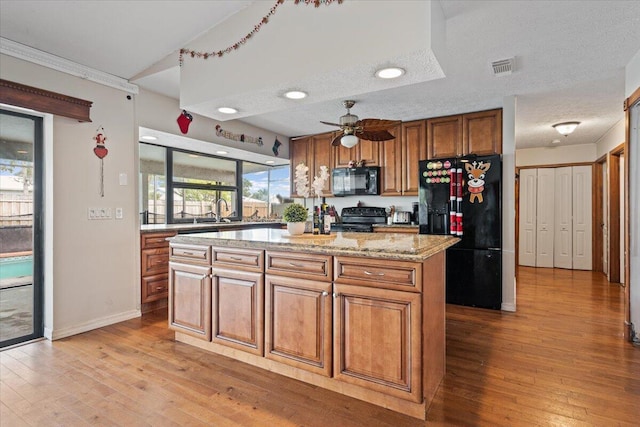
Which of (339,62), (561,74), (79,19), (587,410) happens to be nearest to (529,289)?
(561,74)

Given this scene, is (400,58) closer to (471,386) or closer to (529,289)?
(471,386)

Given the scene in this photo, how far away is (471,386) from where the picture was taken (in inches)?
86.4

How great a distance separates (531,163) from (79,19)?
7408 millimetres

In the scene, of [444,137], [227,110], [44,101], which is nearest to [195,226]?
[227,110]

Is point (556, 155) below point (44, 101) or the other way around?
the other way around

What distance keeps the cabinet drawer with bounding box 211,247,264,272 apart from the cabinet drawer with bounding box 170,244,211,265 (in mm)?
66

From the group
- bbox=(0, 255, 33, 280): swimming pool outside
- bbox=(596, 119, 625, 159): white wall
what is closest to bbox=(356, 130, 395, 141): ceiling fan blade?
bbox=(0, 255, 33, 280): swimming pool outside

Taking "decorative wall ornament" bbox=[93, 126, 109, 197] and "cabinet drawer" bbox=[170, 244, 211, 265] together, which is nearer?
"cabinet drawer" bbox=[170, 244, 211, 265]

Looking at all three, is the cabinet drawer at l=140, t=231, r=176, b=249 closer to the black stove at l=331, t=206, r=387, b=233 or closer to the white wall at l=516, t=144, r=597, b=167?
the black stove at l=331, t=206, r=387, b=233

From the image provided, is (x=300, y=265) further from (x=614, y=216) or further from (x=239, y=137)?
(x=614, y=216)

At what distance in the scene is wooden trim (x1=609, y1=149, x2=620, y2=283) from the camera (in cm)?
540

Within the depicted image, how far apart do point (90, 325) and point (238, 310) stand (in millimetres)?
1757

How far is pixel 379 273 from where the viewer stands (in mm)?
1912

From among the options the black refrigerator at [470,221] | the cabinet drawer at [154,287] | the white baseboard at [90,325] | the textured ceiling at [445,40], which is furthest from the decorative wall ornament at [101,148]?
the black refrigerator at [470,221]
